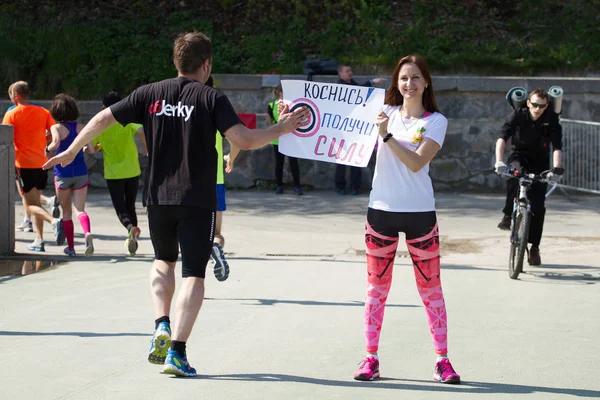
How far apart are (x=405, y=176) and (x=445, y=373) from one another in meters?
1.12

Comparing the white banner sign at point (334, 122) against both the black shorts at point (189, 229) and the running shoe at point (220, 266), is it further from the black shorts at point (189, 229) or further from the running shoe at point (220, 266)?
the running shoe at point (220, 266)

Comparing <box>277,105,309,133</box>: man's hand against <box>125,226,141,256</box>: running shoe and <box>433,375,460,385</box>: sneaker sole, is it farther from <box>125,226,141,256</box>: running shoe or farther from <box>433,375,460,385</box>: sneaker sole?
<box>125,226,141,256</box>: running shoe

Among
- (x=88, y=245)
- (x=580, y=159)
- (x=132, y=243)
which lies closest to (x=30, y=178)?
(x=88, y=245)

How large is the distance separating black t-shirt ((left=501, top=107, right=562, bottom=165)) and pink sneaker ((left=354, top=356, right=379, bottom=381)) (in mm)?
4837

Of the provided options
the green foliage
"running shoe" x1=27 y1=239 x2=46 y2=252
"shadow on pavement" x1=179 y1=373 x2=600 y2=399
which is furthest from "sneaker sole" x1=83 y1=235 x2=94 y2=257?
the green foliage

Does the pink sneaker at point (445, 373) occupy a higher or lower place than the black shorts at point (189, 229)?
lower

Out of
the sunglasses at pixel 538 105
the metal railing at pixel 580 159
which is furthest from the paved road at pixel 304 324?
the metal railing at pixel 580 159

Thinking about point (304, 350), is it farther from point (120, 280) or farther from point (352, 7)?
point (352, 7)

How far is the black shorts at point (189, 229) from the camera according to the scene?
18.7 ft

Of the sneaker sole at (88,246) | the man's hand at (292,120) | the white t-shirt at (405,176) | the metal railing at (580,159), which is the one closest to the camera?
the white t-shirt at (405,176)

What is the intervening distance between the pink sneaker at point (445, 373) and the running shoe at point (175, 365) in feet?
4.57

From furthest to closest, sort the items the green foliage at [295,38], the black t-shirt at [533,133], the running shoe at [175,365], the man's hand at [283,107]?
1. the green foliage at [295,38]
2. the black t-shirt at [533,133]
3. the man's hand at [283,107]
4. the running shoe at [175,365]

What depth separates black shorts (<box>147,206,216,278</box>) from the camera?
225 inches

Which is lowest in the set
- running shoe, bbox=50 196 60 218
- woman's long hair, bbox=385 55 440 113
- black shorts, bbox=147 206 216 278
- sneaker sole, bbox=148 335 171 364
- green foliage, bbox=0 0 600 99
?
sneaker sole, bbox=148 335 171 364
